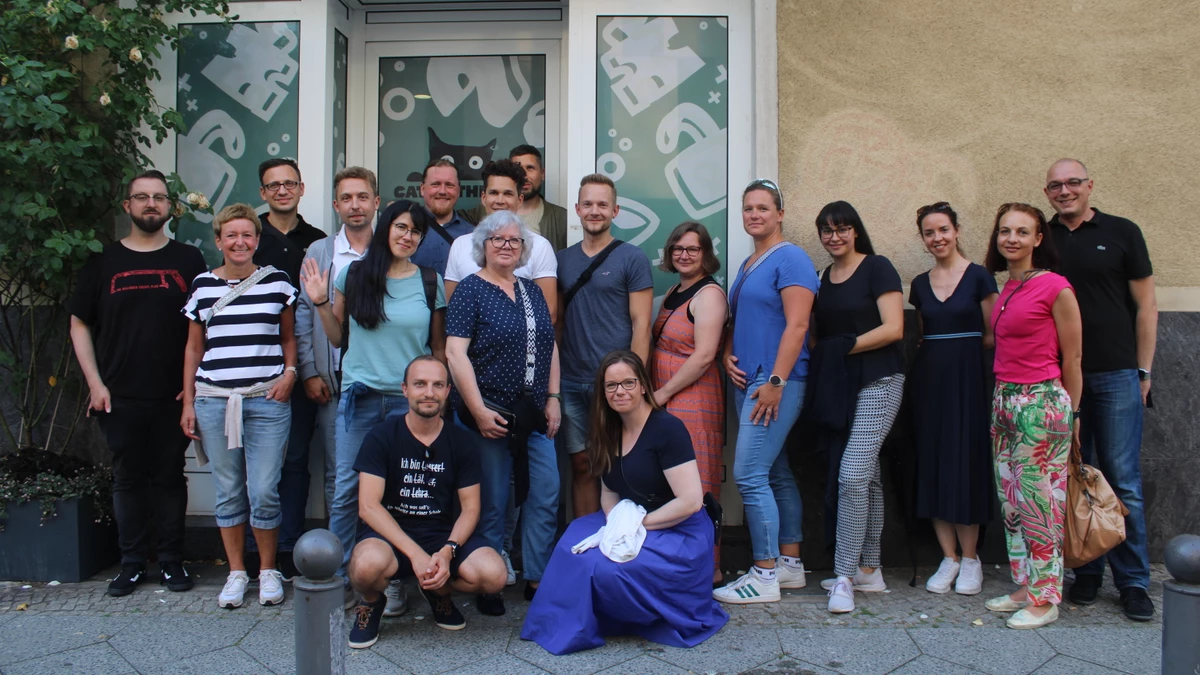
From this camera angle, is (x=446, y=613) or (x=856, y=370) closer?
(x=446, y=613)

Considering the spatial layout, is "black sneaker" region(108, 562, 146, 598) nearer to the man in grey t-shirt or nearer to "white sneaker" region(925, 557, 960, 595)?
the man in grey t-shirt

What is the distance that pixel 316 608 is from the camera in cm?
238

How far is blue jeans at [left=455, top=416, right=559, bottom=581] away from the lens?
158 inches

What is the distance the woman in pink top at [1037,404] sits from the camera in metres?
3.89

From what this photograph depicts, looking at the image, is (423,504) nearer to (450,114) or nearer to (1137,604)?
(450,114)

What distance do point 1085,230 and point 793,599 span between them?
2.23 meters

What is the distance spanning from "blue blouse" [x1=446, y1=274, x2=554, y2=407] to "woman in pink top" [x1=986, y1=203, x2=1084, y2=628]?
214cm

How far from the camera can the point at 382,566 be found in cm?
358

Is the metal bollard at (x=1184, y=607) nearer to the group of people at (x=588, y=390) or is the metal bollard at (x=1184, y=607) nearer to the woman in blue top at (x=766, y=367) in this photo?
the group of people at (x=588, y=390)

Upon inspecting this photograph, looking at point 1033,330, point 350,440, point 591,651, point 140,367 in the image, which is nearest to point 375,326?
point 350,440

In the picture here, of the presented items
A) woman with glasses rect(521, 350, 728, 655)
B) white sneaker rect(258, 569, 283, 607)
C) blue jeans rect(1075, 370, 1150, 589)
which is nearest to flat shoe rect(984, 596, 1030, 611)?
blue jeans rect(1075, 370, 1150, 589)

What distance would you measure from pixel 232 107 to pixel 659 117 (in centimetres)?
249

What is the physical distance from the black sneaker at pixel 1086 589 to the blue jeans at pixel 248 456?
3795mm

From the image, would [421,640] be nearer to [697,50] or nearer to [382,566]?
[382,566]
